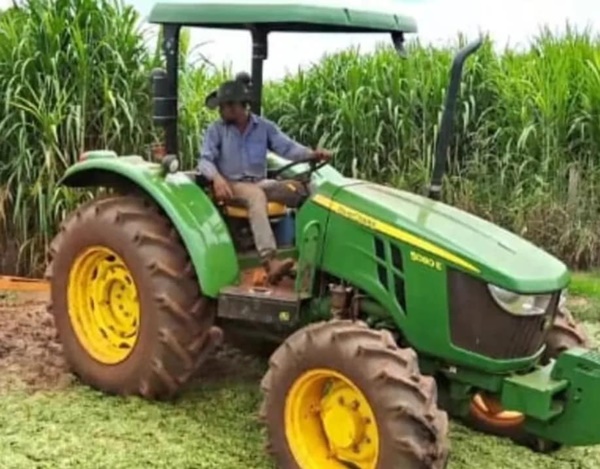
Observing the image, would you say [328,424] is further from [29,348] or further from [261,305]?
[29,348]

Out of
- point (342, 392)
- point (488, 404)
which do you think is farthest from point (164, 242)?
point (488, 404)

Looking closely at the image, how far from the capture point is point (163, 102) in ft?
16.9

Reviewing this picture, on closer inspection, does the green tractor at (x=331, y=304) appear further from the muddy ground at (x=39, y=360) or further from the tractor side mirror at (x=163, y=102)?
the muddy ground at (x=39, y=360)

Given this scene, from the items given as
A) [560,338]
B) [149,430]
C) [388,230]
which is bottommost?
[149,430]

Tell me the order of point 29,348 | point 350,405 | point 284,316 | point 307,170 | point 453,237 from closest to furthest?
point 350,405
point 453,237
point 284,316
point 307,170
point 29,348

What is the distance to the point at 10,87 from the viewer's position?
7.86 metres

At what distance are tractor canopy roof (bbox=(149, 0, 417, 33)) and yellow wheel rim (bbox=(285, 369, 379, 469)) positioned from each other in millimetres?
1383

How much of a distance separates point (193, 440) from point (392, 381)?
107 cm

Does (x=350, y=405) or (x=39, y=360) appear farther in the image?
(x=39, y=360)

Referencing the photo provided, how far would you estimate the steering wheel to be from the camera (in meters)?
5.11

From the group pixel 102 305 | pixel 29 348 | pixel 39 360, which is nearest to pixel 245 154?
pixel 102 305

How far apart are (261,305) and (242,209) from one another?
0.48 meters

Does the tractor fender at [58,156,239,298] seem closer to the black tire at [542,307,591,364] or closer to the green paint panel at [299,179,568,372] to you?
the green paint panel at [299,179,568,372]

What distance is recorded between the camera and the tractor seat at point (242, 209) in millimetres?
4961
